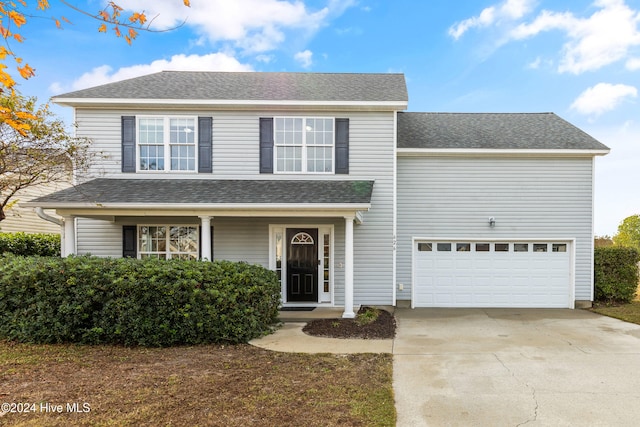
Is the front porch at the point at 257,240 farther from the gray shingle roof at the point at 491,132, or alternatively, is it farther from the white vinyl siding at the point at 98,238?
the gray shingle roof at the point at 491,132

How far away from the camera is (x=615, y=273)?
34.3 feet

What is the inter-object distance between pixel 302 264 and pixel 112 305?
467cm

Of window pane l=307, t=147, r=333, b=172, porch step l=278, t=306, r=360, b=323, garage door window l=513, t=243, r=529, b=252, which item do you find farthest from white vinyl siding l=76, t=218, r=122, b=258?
garage door window l=513, t=243, r=529, b=252

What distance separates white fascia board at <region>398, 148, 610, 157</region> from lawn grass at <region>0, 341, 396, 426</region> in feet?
19.7

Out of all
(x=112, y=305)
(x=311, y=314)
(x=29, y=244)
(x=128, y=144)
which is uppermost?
(x=128, y=144)

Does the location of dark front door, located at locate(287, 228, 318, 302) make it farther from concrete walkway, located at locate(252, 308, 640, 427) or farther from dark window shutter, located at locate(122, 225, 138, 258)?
dark window shutter, located at locate(122, 225, 138, 258)

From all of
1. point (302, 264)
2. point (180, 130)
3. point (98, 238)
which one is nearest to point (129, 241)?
point (98, 238)

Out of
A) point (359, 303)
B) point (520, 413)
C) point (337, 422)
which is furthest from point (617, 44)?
point (337, 422)

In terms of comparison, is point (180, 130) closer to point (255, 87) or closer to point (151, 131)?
point (151, 131)

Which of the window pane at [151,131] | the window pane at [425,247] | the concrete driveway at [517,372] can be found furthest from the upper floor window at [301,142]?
the concrete driveway at [517,372]

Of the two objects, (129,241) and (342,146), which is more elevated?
(342,146)

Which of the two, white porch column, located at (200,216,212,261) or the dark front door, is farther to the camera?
the dark front door

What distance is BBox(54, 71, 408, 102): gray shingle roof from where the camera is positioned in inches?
380

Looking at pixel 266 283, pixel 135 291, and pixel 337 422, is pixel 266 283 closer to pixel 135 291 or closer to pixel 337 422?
pixel 135 291
